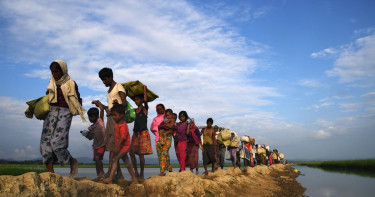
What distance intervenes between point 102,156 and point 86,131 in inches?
23.7

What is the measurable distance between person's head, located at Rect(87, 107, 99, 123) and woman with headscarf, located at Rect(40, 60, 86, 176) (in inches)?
30.6

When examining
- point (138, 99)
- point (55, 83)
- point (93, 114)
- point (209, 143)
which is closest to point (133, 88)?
point (138, 99)

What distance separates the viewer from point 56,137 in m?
5.25

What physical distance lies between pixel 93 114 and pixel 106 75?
40.0 inches

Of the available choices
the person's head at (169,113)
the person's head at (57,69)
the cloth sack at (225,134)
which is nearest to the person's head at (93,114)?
the person's head at (57,69)

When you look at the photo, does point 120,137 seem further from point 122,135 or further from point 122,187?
point 122,187

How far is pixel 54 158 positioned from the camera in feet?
17.6

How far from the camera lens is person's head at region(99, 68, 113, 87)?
5840 mm

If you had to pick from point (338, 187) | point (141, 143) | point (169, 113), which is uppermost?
point (169, 113)

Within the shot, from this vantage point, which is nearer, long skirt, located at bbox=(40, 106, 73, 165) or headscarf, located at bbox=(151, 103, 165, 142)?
long skirt, located at bbox=(40, 106, 73, 165)

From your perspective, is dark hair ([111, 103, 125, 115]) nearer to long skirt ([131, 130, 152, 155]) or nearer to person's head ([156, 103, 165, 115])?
long skirt ([131, 130, 152, 155])

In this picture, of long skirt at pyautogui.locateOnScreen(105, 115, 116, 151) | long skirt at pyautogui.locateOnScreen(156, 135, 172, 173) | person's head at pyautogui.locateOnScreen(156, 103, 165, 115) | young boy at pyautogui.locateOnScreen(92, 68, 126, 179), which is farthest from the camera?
person's head at pyautogui.locateOnScreen(156, 103, 165, 115)

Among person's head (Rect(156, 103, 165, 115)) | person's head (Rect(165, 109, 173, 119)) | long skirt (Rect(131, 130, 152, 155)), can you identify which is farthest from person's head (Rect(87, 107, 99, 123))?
person's head (Rect(165, 109, 173, 119))

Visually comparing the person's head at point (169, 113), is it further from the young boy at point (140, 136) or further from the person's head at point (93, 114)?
the person's head at point (93, 114)
